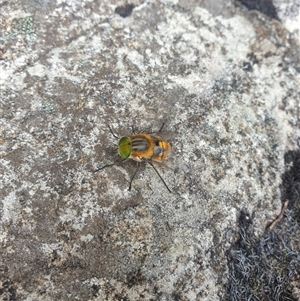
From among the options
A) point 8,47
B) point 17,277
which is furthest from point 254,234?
point 8,47

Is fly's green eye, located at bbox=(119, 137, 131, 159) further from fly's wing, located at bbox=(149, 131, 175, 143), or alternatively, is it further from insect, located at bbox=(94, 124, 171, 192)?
fly's wing, located at bbox=(149, 131, 175, 143)

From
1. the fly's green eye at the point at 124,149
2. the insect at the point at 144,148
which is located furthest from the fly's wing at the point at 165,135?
the fly's green eye at the point at 124,149

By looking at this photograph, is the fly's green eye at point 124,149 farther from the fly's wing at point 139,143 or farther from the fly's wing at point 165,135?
the fly's wing at point 165,135

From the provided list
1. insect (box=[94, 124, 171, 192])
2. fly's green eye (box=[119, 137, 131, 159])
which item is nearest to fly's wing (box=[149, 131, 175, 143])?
insect (box=[94, 124, 171, 192])

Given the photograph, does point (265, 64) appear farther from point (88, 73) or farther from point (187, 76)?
point (88, 73)

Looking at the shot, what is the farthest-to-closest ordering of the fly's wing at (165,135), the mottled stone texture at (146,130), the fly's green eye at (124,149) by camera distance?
the fly's wing at (165,135), the fly's green eye at (124,149), the mottled stone texture at (146,130)

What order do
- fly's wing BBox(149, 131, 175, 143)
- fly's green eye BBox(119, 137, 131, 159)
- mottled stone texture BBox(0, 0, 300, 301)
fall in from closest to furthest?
mottled stone texture BBox(0, 0, 300, 301), fly's green eye BBox(119, 137, 131, 159), fly's wing BBox(149, 131, 175, 143)
